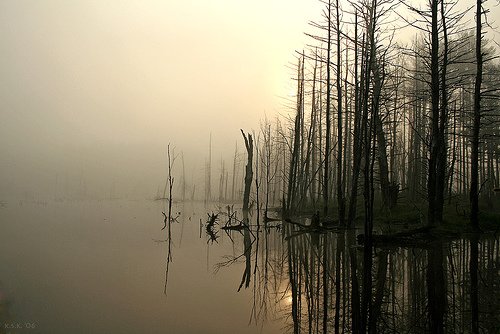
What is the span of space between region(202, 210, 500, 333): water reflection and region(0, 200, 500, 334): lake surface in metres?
0.01

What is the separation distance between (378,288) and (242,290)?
2001mm

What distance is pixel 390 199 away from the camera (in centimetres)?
1766

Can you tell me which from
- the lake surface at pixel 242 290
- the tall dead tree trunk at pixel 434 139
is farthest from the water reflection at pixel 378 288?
the tall dead tree trunk at pixel 434 139

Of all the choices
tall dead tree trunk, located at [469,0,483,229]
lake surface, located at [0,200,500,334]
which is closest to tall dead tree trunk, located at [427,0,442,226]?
tall dead tree trunk, located at [469,0,483,229]

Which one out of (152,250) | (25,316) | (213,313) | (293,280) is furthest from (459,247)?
(25,316)

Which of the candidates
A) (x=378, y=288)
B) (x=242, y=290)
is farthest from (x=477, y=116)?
(x=242, y=290)

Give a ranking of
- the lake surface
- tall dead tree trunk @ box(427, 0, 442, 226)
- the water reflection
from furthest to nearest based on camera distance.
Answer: tall dead tree trunk @ box(427, 0, 442, 226), the lake surface, the water reflection

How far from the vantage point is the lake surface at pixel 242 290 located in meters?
3.73

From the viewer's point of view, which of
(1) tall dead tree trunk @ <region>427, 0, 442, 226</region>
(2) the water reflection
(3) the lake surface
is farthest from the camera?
(1) tall dead tree trunk @ <region>427, 0, 442, 226</region>

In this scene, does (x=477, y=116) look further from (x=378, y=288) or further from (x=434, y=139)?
(x=378, y=288)

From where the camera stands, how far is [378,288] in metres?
4.98

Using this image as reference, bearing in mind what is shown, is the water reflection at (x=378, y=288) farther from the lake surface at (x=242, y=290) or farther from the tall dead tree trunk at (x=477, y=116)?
the tall dead tree trunk at (x=477, y=116)

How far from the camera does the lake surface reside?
3.73 m

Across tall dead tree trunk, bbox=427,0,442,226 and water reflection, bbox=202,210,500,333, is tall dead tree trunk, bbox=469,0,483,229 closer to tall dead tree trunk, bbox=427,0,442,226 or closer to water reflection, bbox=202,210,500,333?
tall dead tree trunk, bbox=427,0,442,226
